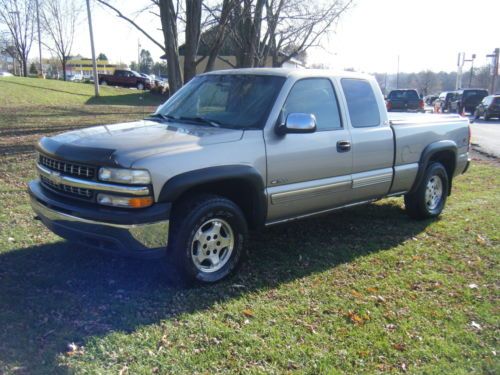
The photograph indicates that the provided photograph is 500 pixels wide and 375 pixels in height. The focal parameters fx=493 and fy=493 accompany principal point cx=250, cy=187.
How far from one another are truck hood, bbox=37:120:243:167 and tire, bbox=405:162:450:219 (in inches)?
123

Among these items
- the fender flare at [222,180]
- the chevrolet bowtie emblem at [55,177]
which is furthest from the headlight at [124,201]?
the chevrolet bowtie emblem at [55,177]

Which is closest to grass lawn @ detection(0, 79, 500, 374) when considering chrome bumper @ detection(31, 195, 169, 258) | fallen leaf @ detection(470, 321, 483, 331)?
fallen leaf @ detection(470, 321, 483, 331)

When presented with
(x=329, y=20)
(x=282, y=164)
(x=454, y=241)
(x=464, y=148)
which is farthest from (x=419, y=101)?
(x=282, y=164)

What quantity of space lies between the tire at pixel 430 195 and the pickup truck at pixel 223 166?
0.39 metres

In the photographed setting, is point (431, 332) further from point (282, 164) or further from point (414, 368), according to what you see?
point (282, 164)

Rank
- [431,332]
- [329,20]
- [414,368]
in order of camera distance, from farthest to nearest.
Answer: [329,20], [431,332], [414,368]

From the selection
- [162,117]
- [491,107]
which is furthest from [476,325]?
[491,107]

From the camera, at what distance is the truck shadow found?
341 cm

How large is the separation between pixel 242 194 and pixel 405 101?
2343cm

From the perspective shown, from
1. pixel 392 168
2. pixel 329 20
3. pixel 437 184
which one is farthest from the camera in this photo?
pixel 329 20

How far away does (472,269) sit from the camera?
4996 mm

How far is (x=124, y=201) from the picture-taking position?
371 centimetres

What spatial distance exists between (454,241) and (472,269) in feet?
2.84

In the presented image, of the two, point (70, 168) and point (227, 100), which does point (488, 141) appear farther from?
point (70, 168)
